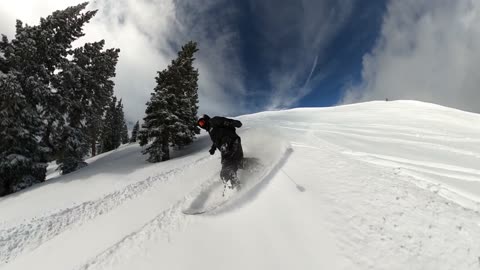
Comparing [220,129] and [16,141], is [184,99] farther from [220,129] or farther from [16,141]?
[220,129]

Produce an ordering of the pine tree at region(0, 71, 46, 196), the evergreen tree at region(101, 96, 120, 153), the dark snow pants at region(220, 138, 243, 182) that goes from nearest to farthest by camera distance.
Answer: the dark snow pants at region(220, 138, 243, 182), the pine tree at region(0, 71, 46, 196), the evergreen tree at region(101, 96, 120, 153)

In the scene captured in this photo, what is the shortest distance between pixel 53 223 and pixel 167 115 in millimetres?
10765

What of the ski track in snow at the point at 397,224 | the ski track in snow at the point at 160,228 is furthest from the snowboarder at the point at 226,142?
the ski track in snow at the point at 397,224

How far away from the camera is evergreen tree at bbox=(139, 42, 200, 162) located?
1717 centimetres

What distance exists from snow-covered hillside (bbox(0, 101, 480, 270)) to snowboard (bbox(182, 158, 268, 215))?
23 centimetres

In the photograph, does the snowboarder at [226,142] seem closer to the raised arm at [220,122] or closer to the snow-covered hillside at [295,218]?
the raised arm at [220,122]

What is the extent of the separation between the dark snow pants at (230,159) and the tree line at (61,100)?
10.0m

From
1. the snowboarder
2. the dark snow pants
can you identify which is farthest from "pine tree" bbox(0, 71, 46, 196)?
the dark snow pants

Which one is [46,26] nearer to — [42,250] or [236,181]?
[42,250]

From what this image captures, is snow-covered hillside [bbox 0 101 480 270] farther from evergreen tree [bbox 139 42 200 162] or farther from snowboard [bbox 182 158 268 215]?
evergreen tree [bbox 139 42 200 162]

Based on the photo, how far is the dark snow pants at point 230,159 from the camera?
7.73m

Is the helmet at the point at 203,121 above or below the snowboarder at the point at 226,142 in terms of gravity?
above

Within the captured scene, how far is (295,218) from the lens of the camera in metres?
5.17

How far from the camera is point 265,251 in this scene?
14.5 feet
